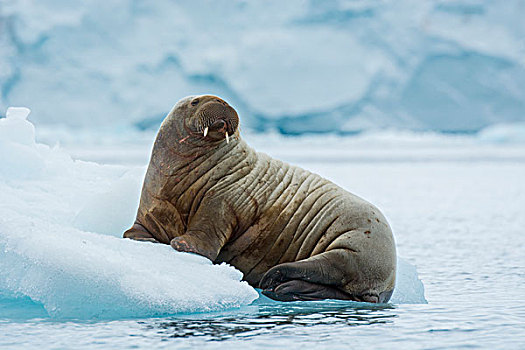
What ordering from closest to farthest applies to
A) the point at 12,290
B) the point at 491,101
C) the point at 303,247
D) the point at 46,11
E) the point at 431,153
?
1. the point at 12,290
2. the point at 303,247
3. the point at 46,11
4. the point at 431,153
5. the point at 491,101

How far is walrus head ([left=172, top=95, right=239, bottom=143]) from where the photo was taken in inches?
153

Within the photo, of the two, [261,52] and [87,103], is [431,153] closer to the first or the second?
[261,52]

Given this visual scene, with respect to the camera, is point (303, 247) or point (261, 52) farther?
point (261, 52)

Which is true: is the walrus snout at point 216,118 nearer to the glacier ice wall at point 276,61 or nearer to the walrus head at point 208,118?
the walrus head at point 208,118

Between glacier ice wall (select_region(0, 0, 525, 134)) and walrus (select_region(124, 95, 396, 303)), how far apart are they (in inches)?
682

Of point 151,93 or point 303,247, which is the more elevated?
point 151,93

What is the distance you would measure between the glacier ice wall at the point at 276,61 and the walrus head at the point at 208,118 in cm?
1733

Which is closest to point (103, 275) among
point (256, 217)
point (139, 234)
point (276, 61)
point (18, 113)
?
point (139, 234)

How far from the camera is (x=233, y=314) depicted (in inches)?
128

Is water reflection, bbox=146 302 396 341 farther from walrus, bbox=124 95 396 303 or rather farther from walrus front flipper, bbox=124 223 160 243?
walrus front flipper, bbox=124 223 160 243

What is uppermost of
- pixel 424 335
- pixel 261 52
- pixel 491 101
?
pixel 261 52

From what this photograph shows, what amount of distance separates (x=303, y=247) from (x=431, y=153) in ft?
62.9

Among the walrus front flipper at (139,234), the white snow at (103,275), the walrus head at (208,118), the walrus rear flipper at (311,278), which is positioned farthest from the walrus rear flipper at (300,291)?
the walrus head at (208,118)

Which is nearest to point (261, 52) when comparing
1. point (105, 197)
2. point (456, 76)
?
point (456, 76)
